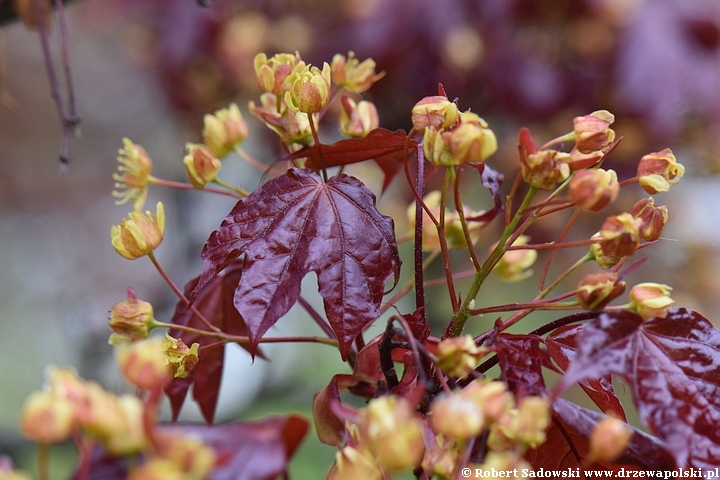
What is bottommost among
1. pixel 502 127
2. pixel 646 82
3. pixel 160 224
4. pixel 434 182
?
pixel 434 182

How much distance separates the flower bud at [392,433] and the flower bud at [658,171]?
26 centimetres

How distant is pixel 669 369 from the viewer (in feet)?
1.34

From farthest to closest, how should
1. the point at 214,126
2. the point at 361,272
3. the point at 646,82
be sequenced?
the point at 646,82, the point at 214,126, the point at 361,272

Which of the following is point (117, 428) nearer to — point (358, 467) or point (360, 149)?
point (358, 467)

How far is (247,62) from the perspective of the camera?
4.62ft

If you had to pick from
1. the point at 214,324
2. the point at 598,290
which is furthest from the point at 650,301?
the point at 214,324

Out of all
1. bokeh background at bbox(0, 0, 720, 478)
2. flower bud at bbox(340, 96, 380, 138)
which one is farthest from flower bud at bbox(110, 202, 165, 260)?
bokeh background at bbox(0, 0, 720, 478)

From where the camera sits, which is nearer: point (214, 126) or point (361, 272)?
point (361, 272)

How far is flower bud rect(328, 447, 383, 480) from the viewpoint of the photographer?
1.06 ft

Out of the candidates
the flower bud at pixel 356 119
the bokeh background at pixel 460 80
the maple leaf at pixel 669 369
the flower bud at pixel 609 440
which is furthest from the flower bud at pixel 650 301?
the bokeh background at pixel 460 80

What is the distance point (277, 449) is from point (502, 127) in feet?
4.06

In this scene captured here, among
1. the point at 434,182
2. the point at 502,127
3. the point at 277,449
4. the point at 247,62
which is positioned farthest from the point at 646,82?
the point at 277,449

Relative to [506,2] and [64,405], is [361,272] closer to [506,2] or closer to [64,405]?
[64,405]

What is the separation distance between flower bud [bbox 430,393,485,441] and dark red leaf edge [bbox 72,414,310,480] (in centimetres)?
7
